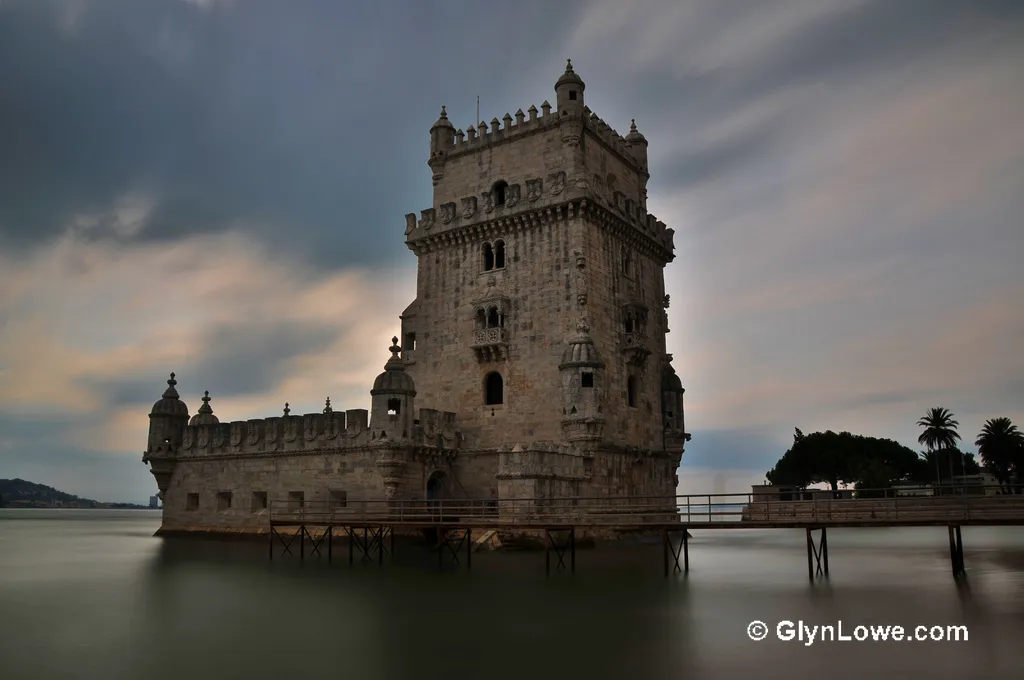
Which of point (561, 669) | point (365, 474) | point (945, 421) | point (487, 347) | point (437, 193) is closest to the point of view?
point (561, 669)

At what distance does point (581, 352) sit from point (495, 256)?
708 cm

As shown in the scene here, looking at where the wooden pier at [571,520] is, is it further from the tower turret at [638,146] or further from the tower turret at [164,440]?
the tower turret at [638,146]

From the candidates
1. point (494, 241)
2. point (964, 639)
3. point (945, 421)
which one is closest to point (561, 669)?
point (964, 639)

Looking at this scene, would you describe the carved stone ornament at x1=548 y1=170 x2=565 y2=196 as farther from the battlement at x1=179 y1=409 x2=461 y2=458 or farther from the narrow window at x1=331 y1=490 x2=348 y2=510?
the narrow window at x1=331 y1=490 x2=348 y2=510

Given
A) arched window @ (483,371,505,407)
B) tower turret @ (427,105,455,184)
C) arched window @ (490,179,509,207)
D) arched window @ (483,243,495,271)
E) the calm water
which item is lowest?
the calm water

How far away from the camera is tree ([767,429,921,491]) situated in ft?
236

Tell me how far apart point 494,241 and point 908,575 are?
21.3 meters

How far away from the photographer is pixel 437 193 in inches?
1535

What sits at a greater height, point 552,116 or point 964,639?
point 552,116

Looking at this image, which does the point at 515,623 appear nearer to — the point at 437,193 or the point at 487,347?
the point at 487,347

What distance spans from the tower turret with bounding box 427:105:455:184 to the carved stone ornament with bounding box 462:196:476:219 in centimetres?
307

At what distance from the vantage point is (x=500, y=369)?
34562mm

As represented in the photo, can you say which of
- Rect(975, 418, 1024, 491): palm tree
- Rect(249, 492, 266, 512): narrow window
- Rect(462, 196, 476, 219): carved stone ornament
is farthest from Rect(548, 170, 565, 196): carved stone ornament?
Rect(975, 418, 1024, 491): palm tree

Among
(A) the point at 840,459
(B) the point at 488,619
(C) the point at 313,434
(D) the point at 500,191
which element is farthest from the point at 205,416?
(A) the point at 840,459
